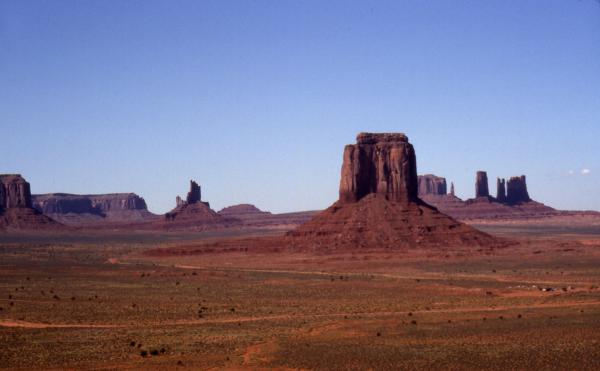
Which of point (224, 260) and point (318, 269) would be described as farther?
point (224, 260)

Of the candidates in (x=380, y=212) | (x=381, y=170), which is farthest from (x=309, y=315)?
(x=381, y=170)

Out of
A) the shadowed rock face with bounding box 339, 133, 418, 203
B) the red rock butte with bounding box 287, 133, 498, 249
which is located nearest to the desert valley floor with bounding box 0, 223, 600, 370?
the red rock butte with bounding box 287, 133, 498, 249

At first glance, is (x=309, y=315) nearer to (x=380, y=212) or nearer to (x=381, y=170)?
(x=380, y=212)

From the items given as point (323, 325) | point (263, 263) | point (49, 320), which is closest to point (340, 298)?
point (323, 325)

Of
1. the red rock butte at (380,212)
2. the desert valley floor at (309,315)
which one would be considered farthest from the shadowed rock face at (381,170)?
the desert valley floor at (309,315)

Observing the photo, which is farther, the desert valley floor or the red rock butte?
the red rock butte

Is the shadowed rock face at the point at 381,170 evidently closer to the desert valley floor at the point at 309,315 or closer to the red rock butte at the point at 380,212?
the red rock butte at the point at 380,212

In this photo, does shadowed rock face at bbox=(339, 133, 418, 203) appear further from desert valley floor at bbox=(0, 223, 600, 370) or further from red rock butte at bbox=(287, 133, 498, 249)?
desert valley floor at bbox=(0, 223, 600, 370)

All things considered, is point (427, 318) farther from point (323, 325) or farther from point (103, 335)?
point (103, 335)
